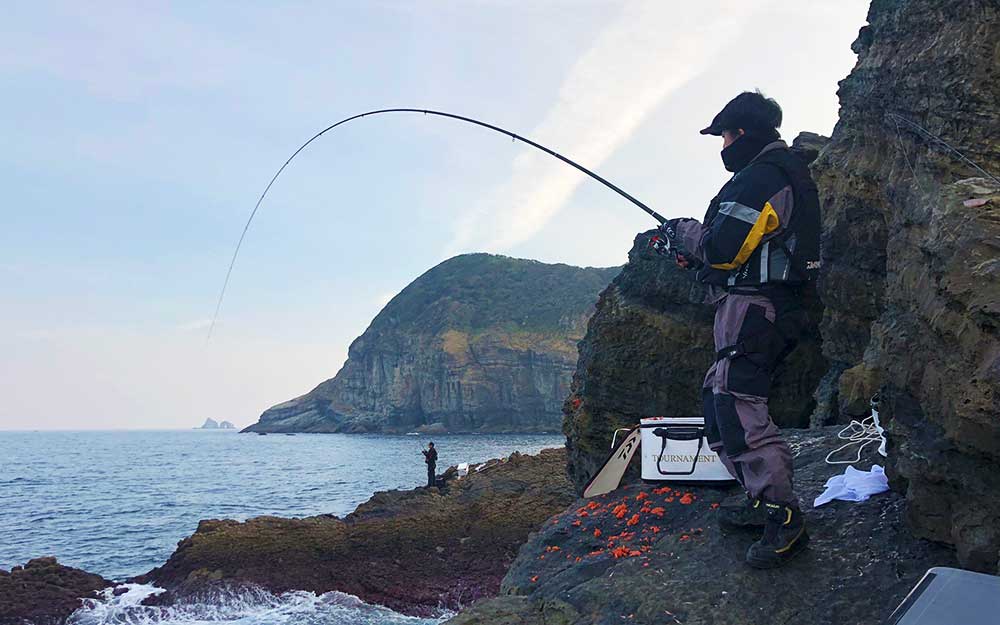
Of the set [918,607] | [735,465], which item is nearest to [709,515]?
[735,465]

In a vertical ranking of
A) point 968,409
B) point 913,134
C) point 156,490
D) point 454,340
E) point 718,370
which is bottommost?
point 156,490

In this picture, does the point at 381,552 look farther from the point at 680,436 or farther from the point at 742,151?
the point at 742,151

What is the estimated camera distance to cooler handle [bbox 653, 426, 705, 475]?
581cm

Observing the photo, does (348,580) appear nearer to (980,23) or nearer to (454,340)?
(980,23)

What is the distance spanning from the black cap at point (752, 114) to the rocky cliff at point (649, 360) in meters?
4.85

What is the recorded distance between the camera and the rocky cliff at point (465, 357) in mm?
127875

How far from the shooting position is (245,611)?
45.5ft

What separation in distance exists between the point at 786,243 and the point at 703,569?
2.09m

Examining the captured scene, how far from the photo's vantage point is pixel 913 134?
232 inches

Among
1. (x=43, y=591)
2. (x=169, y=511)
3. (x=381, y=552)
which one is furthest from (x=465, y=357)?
(x=43, y=591)

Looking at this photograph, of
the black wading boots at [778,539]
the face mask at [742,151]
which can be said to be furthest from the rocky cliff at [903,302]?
the face mask at [742,151]

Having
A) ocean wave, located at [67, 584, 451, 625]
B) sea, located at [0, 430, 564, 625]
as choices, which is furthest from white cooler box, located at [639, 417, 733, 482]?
sea, located at [0, 430, 564, 625]

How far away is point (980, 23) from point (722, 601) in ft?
15.3

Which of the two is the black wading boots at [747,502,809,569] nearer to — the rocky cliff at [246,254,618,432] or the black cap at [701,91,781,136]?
the black cap at [701,91,781,136]
